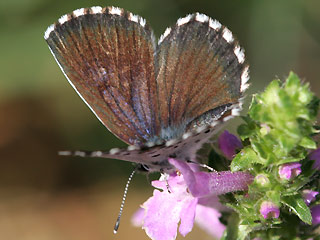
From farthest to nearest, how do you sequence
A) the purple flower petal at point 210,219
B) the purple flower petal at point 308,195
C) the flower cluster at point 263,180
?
the purple flower petal at point 210,219, the purple flower petal at point 308,195, the flower cluster at point 263,180

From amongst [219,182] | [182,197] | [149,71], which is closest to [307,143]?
[219,182]

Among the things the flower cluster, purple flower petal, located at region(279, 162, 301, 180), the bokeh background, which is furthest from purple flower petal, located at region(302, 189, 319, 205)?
the bokeh background

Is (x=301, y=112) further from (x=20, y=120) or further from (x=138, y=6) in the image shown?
(x=20, y=120)

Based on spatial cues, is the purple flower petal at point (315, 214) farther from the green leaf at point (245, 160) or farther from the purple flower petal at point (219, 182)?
the green leaf at point (245, 160)

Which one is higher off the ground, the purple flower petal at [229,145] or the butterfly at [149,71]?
the butterfly at [149,71]

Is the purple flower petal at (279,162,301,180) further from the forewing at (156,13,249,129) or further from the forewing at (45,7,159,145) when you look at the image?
the forewing at (45,7,159,145)

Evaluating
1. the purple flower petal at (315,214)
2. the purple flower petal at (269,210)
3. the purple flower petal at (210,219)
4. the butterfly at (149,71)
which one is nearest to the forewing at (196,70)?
the butterfly at (149,71)
